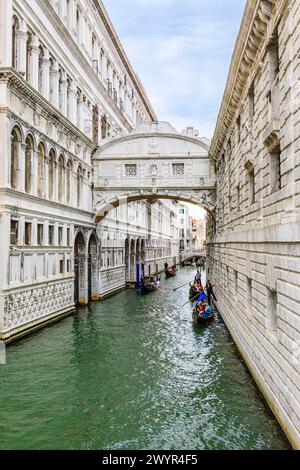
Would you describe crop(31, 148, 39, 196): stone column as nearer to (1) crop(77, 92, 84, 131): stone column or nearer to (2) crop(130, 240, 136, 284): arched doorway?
(1) crop(77, 92, 84, 131): stone column

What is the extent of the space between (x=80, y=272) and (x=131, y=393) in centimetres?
1196

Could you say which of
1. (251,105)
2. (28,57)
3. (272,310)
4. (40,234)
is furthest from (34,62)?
(272,310)

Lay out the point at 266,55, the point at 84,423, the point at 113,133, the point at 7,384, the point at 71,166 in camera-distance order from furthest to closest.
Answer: the point at 113,133
the point at 71,166
the point at 7,384
the point at 266,55
the point at 84,423

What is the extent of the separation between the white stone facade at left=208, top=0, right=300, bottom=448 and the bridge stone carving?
7.28 metres

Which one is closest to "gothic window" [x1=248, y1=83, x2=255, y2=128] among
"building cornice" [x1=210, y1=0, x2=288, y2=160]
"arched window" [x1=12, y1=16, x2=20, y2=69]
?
"building cornice" [x1=210, y1=0, x2=288, y2=160]

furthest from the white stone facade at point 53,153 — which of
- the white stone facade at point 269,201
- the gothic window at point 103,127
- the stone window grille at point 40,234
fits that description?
the white stone facade at point 269,201

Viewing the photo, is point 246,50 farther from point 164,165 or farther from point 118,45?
point 118,45

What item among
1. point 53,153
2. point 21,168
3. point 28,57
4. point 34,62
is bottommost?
point 21,168

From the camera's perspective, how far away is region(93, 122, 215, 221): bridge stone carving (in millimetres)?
20141

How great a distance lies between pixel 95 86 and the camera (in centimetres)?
2114

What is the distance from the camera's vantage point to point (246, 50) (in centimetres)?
934

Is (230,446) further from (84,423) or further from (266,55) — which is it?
(266,55)
